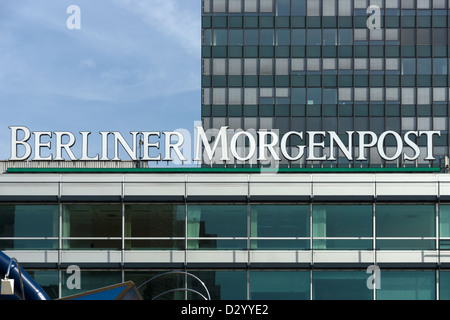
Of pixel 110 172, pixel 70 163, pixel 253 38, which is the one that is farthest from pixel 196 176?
pixel 253 38

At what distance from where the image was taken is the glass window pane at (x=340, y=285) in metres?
28.4

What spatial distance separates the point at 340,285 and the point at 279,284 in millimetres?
2804

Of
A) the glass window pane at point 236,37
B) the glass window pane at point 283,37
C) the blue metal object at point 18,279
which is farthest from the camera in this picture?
the glass window pane at point 236,37

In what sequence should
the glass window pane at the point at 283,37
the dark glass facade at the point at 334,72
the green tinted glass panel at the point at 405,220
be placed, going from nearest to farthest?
the green tinted glass panel at the point at 405,220 < the dark glass facade at the point at 334,72 < the glass window pane at the point at 283,37

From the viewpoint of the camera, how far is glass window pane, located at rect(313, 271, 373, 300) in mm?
28422

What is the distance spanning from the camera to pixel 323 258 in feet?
93.2

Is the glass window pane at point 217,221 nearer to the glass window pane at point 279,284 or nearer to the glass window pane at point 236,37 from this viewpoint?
the glass window pane at point 279,284

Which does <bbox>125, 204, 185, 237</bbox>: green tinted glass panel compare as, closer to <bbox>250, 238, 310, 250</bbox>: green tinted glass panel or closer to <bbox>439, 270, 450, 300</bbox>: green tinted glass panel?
<bbox>250, 238, 310, 250</bbox>: green tinted glass panel

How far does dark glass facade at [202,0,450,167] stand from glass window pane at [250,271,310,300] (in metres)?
59.8

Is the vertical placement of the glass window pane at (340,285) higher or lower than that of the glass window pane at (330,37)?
lower

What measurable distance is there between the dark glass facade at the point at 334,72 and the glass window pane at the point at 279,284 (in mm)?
59825

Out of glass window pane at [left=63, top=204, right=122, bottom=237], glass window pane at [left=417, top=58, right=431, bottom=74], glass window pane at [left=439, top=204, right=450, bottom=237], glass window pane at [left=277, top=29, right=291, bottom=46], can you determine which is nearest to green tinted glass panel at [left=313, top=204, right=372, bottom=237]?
glass window pane at [left=439, top=204, right=450, bottom=237]

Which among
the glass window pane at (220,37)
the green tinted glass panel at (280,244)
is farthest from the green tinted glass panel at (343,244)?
Result: the glass window pane at (220,37)

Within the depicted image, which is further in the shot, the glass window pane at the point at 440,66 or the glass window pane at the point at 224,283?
the glass window pane at the point at 440,66
